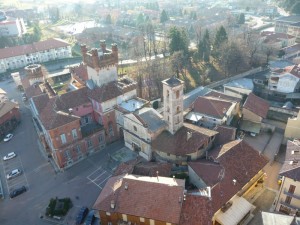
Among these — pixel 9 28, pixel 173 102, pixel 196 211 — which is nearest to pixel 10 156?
pixel 173 102

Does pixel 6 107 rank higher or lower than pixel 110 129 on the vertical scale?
higher

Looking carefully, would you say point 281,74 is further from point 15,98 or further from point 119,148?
point 15,98

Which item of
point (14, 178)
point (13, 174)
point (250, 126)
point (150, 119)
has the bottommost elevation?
point (14, 178)

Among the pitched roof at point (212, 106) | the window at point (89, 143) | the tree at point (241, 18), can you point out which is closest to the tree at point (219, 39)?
the pitched roof at point (212, 106)

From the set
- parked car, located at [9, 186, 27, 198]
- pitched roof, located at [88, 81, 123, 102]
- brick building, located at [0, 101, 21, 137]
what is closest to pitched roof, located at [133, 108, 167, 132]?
pitched roof, located at [88, 81, 123, 102]

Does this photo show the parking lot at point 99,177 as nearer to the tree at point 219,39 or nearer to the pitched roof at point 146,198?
the pitched roof at point 146,198

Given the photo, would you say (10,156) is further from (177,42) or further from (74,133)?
(177,42)
